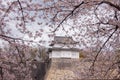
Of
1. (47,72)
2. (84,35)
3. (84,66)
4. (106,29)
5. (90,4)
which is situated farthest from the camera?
(47,72)

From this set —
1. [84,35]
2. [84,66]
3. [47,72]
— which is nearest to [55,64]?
[47,72]

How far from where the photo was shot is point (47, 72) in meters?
24.2

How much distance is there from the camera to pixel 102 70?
35.3ft

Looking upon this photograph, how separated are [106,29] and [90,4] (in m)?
1.43

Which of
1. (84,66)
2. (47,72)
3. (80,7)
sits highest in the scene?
(80,7)

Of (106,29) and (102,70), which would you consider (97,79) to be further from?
(106,29)

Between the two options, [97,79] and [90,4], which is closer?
[90,4]

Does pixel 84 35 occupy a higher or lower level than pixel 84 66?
higher

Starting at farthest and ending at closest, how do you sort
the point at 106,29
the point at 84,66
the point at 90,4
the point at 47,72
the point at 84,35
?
the point at 47,72
the point at 84,66
the point at 84,35
the point at 106,29
the point at 90,4

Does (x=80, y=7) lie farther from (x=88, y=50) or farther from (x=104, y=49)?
(x=88, y=50)

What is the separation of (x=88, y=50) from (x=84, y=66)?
2159mm

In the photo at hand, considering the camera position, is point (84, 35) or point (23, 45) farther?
point (84, 35)

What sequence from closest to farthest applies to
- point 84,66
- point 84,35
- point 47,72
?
point 84,35 → point 84,66 → point 47,72

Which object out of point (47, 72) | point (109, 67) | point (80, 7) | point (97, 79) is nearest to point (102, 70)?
point (97, 79)
